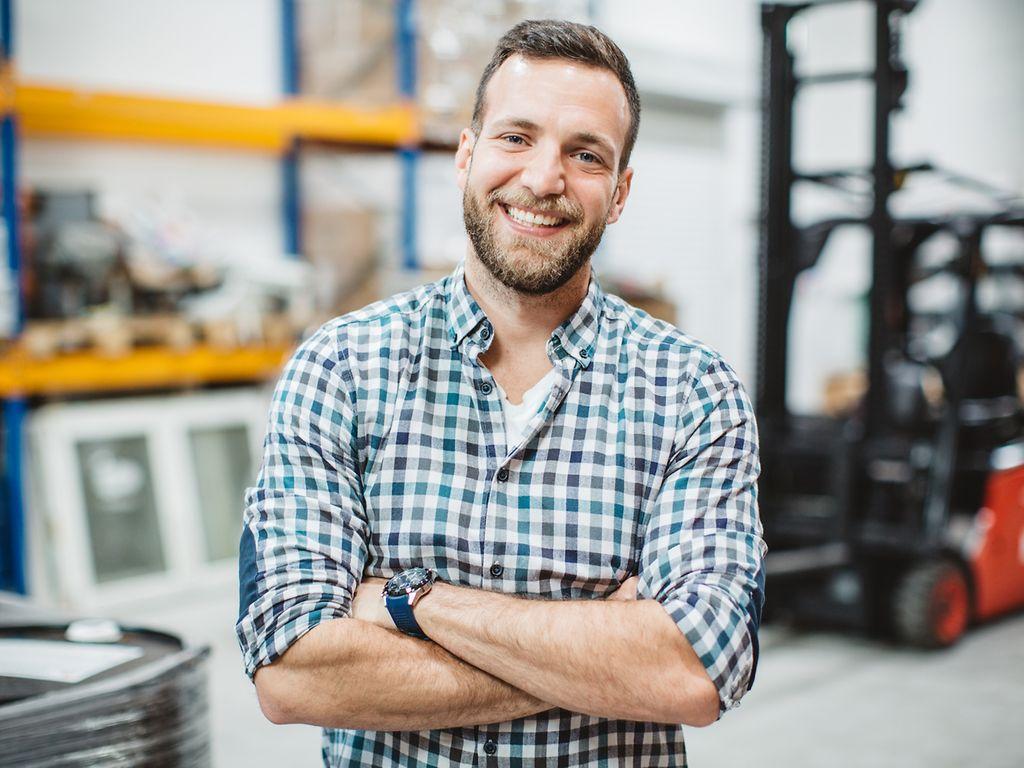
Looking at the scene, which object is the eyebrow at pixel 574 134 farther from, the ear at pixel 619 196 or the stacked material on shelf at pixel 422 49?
the stacked material on shelf at pixel 422 49

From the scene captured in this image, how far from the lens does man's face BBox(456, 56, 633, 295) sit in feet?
6.25

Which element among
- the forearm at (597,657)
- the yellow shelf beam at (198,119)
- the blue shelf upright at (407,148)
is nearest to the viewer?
the forearm at (597,657)

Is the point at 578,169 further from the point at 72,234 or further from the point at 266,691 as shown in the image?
the point at 72,234

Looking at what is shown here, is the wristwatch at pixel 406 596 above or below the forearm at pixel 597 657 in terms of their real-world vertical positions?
above

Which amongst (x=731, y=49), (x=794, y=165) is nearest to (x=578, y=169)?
(x=794, y=165)

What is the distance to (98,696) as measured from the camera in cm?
210

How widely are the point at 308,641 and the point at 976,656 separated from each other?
4.98 meters

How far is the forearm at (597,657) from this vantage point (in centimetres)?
170

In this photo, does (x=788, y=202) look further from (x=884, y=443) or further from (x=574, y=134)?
(x=574, y=134)

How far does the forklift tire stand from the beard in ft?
14.3

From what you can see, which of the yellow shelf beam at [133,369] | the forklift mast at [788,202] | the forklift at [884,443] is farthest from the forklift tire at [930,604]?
the yellow shelf beam at [133,369]

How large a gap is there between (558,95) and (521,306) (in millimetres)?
379

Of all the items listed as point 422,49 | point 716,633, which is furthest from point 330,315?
point 716,633

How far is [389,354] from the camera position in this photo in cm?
193
